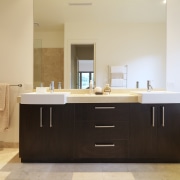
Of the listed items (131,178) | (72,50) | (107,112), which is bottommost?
(131,178)

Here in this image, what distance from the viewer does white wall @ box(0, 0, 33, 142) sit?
3082 mm

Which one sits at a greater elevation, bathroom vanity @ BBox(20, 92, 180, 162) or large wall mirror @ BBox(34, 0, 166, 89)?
large wall mirror @ BBox(34, 0, 166, 89)

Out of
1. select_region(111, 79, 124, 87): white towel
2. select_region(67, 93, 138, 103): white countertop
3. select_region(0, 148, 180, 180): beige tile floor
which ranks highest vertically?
select_region(111, 79, 124, 87): white towel

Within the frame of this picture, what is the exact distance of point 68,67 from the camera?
300cm

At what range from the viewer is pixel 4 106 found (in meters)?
2.97

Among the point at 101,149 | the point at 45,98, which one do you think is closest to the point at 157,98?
the point at 101,149

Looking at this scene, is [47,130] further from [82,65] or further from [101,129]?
[82,65]

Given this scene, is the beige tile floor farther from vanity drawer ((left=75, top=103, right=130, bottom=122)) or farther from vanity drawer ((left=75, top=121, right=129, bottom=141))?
vanity drawer ((left=75, top=103, right=130, bottom=122))

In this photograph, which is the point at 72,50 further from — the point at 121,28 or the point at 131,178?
the point at 131,178

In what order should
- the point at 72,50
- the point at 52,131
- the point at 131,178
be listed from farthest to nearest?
the point at 72,50, the point at 52,131, the point at 131,178

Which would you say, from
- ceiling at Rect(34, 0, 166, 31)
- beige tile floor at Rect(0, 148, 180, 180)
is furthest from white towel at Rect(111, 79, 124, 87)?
beige tile floor at Rect(0, 148, 180, 180)

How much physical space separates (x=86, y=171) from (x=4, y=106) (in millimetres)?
1458

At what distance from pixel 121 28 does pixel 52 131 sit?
1671 millimetres

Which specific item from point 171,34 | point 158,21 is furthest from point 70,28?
point 171,34
